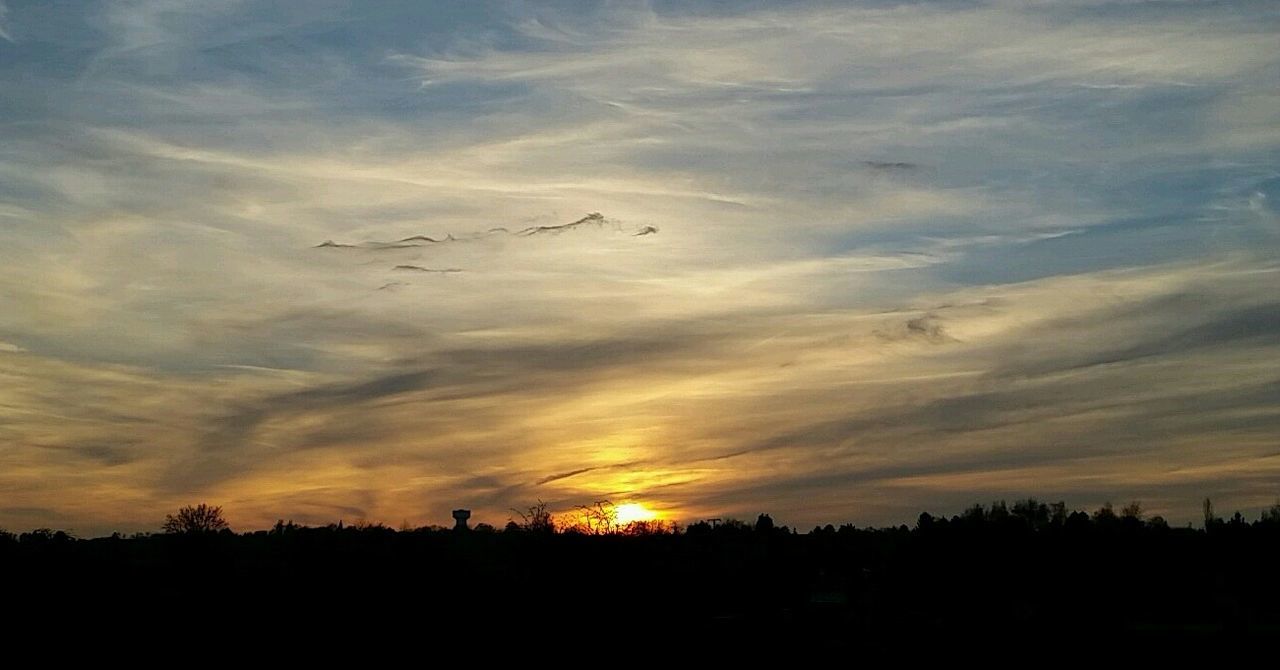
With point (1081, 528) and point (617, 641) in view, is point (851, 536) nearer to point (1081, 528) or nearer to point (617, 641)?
point (1081, 528)

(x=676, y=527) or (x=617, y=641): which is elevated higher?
(x=676, y=527)

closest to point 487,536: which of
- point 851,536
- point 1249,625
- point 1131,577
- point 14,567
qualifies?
point 14,567

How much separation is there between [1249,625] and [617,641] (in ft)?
54.9

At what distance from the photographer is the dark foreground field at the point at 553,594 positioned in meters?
36.4

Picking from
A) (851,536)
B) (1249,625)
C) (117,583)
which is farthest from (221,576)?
(851,536)

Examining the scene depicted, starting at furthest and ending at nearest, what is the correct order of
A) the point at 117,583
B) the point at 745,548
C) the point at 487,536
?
the point at 745,548
the point at 487,536
the point at 117,583

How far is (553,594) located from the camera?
41188 millimetres

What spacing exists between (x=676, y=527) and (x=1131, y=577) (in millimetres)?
20407

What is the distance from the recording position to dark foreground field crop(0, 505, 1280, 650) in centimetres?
3638

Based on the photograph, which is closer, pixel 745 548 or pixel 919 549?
pixel 745 548

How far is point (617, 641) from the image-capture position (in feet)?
123

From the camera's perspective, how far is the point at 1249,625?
37.5 metres

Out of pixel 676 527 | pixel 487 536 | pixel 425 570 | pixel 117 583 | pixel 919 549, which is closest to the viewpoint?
pixel 117 583

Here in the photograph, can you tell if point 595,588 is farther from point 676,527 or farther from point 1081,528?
point 1081,528
